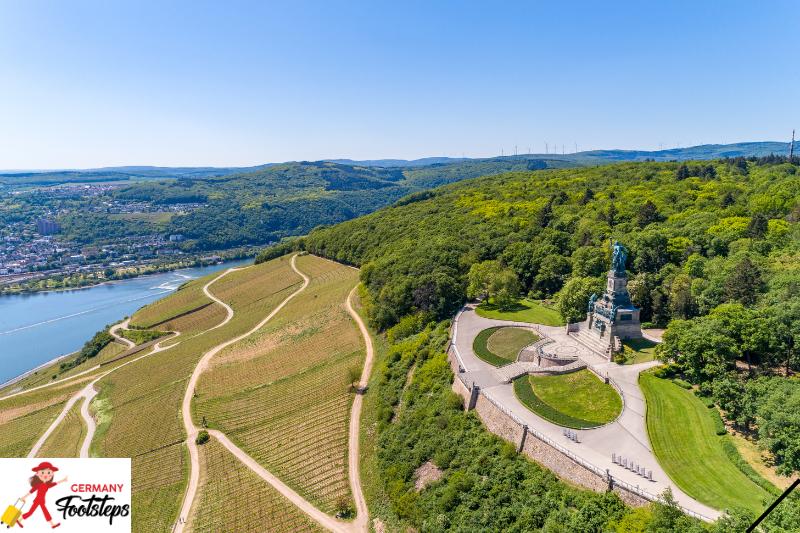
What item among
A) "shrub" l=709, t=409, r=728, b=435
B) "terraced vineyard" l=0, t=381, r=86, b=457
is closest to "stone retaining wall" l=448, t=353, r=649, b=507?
"shrub" l=709, t=409, r=728, b=435

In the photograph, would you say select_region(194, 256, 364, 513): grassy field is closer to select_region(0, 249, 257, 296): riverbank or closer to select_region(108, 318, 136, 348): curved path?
select_region(108, 318, 136, 348): curved path

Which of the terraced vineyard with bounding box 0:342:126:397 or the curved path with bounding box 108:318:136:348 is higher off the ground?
the curved path with bounding box 108:318:136:348

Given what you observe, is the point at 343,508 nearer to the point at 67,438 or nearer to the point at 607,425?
the point at 607,425

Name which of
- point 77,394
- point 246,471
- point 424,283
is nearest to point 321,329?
point 424,283

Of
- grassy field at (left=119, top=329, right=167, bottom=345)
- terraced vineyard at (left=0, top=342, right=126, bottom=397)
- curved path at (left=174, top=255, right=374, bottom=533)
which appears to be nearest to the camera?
curved path at (left=174, top=255, right=374, bottom=533)

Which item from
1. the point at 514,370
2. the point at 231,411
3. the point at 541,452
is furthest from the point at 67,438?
the point at 541,452

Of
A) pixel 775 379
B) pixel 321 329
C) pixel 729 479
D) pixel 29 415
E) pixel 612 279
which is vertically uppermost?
pixel 612 279

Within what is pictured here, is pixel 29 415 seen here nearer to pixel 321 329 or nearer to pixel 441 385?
pixel 321 329
